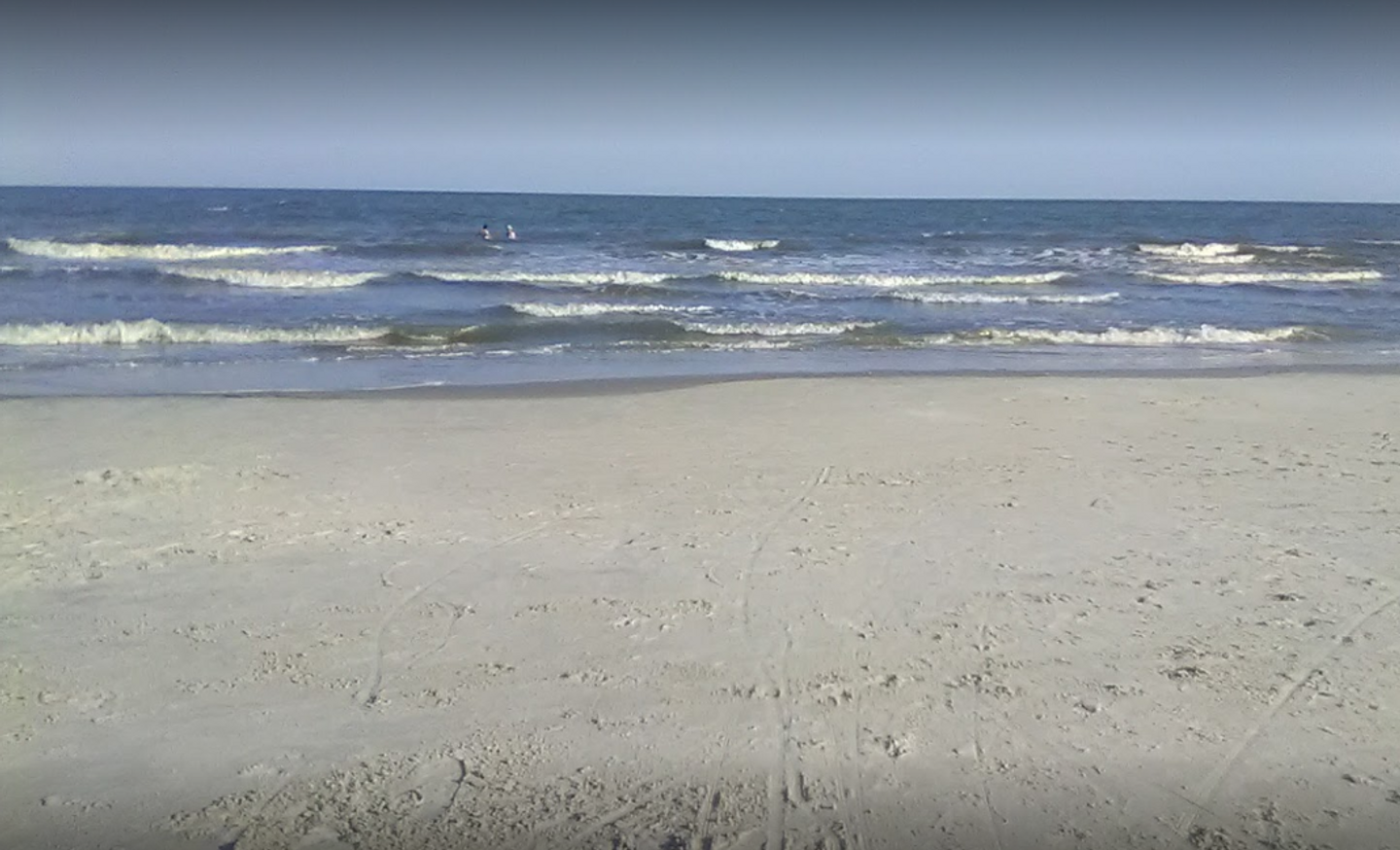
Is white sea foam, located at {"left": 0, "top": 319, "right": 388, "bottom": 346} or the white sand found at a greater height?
white sea foam, located at {"left": 0, "top": 319, "right": 388, "bottom": 346}

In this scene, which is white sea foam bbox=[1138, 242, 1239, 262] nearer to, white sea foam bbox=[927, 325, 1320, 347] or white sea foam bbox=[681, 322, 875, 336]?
white sea foam bbox=[927, 325, 1320, 347]

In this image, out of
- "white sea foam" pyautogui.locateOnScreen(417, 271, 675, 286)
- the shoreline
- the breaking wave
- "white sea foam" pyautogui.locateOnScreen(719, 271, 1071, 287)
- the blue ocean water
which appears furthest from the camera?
"white sea foam" pyautogui.locateOnScreen(719, 271, 1071, 287)

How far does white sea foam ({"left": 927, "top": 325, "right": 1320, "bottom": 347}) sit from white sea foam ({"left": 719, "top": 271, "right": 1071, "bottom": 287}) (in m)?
7.37

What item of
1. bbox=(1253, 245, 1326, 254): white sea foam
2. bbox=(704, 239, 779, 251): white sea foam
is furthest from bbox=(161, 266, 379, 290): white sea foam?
bbox=(1253, 245, 1326, 254): white sea foam

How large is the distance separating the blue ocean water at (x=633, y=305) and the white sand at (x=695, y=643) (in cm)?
476

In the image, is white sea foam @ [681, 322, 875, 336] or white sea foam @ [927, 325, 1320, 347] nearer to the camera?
white sea foam @ [927, 325, 1320, 347]

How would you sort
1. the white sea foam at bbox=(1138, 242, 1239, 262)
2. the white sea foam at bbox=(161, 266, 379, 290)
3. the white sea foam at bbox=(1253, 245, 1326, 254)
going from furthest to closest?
the white sea foam at bbox=(1253, 245, 1326, 254) < the white sea foam at bbox=(1138, 242, 1239, 262) < the white sea foam at bbox=(161, 266, 379, 290)

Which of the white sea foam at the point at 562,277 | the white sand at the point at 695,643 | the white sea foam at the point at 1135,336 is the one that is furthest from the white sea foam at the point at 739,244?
the white sand at the point at 695,643

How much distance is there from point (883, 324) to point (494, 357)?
6233mm

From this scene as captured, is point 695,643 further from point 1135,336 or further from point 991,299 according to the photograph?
point 991,299

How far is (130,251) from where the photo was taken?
28.0 m

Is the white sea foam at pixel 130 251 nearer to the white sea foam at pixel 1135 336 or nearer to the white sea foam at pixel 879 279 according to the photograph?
the white sea foam at pixel 879 279

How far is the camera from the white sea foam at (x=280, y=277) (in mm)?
21922

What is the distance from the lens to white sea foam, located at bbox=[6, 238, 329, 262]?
88.6ft
